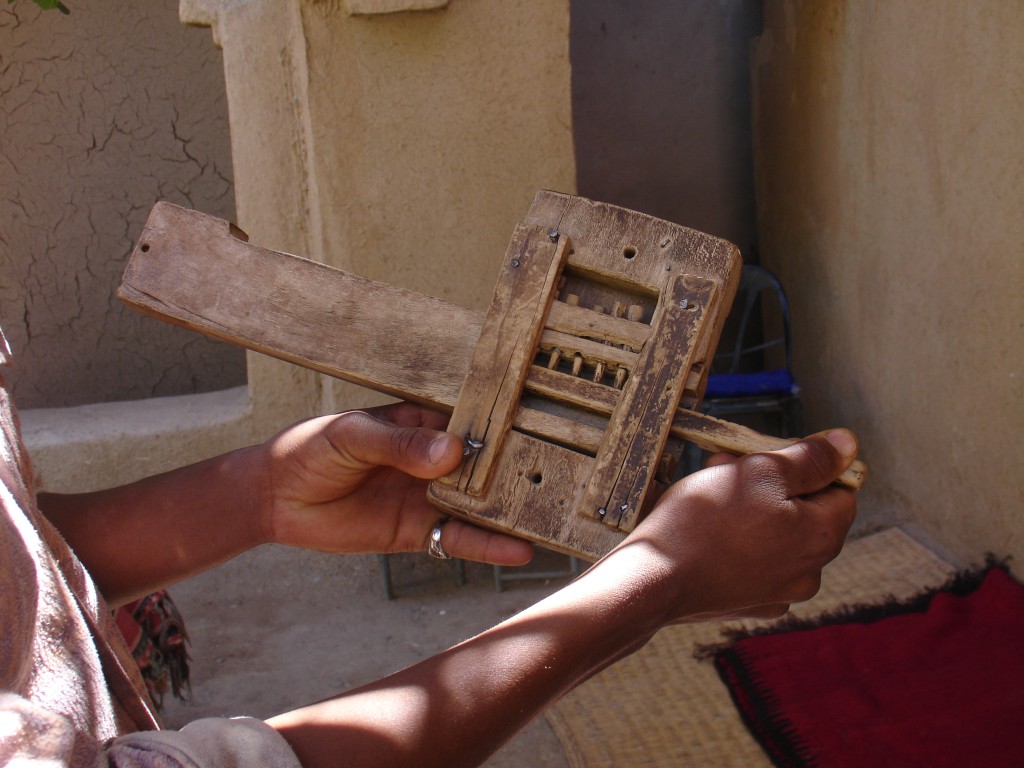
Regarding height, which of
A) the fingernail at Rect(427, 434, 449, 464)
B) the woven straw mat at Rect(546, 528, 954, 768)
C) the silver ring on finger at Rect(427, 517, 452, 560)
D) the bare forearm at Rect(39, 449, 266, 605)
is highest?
the fingernail at Rect(427, 434, 449, 464)

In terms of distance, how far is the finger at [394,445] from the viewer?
131 centimetres

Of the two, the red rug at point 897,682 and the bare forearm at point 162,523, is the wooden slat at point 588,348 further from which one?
the red rug at point 897,682

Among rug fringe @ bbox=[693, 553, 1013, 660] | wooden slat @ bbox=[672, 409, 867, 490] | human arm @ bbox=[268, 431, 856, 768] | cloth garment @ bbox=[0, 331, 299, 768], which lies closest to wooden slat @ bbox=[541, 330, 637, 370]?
wooden slat @ bbox=[672, 409, 867, 490]

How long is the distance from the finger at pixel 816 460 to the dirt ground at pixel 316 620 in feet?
5.36

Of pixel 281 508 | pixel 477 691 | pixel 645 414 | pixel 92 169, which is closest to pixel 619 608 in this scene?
pixel 477 691

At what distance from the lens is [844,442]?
1279 millimetres

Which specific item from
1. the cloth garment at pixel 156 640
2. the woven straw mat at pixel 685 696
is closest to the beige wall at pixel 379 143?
the cloth garment at pixel 156 640

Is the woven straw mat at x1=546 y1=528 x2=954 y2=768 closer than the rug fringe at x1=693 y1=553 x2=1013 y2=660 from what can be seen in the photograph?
Yes

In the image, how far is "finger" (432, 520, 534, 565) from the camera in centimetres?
146

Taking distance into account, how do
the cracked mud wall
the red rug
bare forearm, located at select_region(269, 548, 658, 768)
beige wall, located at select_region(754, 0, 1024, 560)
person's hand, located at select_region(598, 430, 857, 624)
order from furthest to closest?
the cracked mud wall, beige wall, located at select_region(754, 0, 1024, 560), the red rug, person's hand, located at select_region(598, 430, 857, 624), bare forearm, located at select_region(269, 548, 658, 768)

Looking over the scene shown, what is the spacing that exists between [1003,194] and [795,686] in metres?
1.46

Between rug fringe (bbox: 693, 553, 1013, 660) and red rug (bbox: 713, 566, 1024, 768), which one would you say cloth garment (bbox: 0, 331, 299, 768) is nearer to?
red rug (bbox: 713, 566, 1024, 768)

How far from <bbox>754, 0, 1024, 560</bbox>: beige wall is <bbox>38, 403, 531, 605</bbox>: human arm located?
190cm

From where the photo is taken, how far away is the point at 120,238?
4.33 metres
